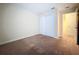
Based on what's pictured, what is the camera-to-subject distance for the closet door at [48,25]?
2.36 m

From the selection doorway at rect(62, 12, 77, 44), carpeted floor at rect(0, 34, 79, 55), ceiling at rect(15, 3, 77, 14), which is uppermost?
ceiling at rect(15, 3, 77, 14)

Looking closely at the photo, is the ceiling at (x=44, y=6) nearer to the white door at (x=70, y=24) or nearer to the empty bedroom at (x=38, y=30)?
the empty bedroom at (x=38, y=30)

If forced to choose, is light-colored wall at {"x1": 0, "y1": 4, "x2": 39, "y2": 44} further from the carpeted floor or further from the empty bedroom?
the carpeted floor

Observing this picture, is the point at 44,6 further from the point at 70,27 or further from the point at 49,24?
the point at 70,27

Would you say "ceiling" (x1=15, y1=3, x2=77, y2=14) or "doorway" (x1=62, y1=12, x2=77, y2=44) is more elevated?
"ceiling" (x1=15, y1=3, x2=77, y2=14)

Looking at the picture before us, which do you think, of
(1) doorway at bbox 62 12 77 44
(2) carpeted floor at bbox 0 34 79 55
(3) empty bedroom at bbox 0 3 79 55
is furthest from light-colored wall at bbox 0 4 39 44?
(1) doorway at bbox 62 12 77 44

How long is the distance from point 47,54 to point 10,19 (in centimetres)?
85

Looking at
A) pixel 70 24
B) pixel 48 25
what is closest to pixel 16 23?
pixel 48 25

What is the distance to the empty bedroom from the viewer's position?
233 cm

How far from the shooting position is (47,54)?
7.78 feet

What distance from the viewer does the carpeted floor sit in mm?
2344

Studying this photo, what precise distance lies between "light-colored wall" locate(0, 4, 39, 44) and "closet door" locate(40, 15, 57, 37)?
3.4 inches

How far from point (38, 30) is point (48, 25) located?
0.62 feet

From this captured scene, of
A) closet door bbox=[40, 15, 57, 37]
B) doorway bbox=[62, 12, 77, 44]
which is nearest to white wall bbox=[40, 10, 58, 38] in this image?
closet door bbox=[40, 15, 57, 37]
